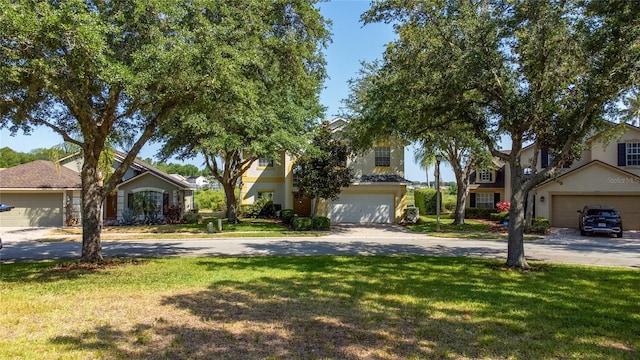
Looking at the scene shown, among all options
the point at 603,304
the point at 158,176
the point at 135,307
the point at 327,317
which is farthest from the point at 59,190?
the point at 603,304

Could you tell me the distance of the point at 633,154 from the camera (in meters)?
26.4

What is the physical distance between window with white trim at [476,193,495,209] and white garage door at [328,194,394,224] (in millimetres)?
10071

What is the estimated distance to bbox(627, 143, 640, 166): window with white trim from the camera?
2634cm

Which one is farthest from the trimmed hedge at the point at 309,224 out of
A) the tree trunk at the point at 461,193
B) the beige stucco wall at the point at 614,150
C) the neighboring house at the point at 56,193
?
the beige stucco wall at the point at 614,150

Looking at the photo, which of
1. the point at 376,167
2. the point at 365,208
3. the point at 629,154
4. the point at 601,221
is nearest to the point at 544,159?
the point at 629,154

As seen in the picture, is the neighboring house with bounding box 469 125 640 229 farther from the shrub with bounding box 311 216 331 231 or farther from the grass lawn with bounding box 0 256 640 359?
the grass lawn with bounding box 0 256 640 359

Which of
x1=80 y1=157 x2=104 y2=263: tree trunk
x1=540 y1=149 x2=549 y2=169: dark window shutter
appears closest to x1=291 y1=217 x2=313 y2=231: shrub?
x1=80 y1=157 x2=104 y2=263: tree trunk

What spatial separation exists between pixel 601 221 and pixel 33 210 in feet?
112

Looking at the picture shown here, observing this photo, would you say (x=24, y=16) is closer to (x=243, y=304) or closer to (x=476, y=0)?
(x=243, y=304)

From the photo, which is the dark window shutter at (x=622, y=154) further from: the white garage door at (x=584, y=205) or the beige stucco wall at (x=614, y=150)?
the white garage door at (x=584, y=205)

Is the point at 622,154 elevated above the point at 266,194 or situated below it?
above

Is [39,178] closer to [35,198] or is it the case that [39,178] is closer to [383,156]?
[35,198]

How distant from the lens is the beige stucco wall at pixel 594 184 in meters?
25.1

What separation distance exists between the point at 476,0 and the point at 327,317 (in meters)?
9.60
